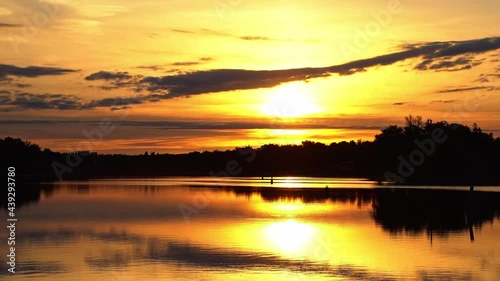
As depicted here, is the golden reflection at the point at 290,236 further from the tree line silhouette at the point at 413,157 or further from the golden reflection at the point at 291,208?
the tree line silhouette at the point at 413,157

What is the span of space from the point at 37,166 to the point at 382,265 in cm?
16976

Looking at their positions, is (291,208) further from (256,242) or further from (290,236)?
(256,242)

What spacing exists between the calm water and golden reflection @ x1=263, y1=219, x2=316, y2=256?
6 centimetres

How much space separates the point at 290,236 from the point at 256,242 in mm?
3513

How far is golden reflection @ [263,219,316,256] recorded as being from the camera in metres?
32.6

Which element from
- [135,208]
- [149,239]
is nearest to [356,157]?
[135,208]

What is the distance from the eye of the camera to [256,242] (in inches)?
1359

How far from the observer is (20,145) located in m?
177

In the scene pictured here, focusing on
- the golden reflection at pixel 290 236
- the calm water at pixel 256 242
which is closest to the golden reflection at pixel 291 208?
the calm water at pixel 256 242

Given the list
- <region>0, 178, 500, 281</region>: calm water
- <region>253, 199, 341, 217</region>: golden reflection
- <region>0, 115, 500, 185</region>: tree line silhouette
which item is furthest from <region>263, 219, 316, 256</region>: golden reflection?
<region>0, 115, 500, 185</region>: tree line silhouette

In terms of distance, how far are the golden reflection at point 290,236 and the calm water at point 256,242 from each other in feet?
0.19

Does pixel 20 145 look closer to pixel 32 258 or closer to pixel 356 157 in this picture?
pixel 356 157

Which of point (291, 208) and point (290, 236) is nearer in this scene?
point (290, 236)

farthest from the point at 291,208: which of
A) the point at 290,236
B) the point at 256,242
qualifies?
the point at 256,242
